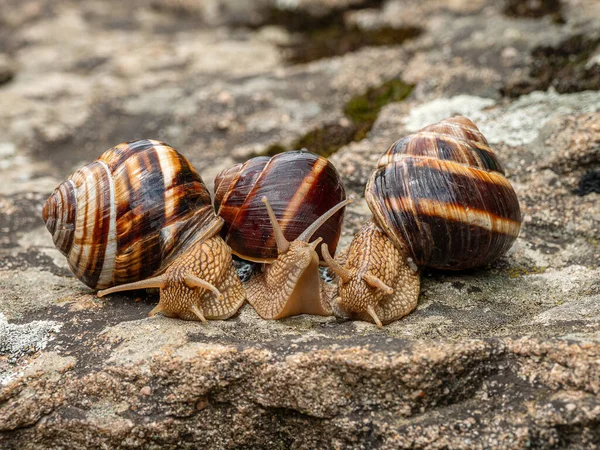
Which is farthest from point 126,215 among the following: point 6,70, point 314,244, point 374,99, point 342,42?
point 6,70

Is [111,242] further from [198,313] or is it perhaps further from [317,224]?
[317,224]

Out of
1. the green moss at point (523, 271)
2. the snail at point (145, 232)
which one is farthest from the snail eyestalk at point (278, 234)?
the green moss at point (523, 271)

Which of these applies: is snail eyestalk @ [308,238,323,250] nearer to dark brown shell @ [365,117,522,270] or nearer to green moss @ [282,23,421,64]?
dark brown shell @ [365,117,522,270]

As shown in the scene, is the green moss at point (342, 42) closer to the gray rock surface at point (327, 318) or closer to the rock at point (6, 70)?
the gray rock surface at point (327, 318)

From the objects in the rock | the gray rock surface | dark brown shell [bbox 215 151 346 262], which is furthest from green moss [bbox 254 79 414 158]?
the rock

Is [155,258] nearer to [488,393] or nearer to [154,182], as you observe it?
[154,182]

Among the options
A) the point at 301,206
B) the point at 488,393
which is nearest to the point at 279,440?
the point at 488,393
